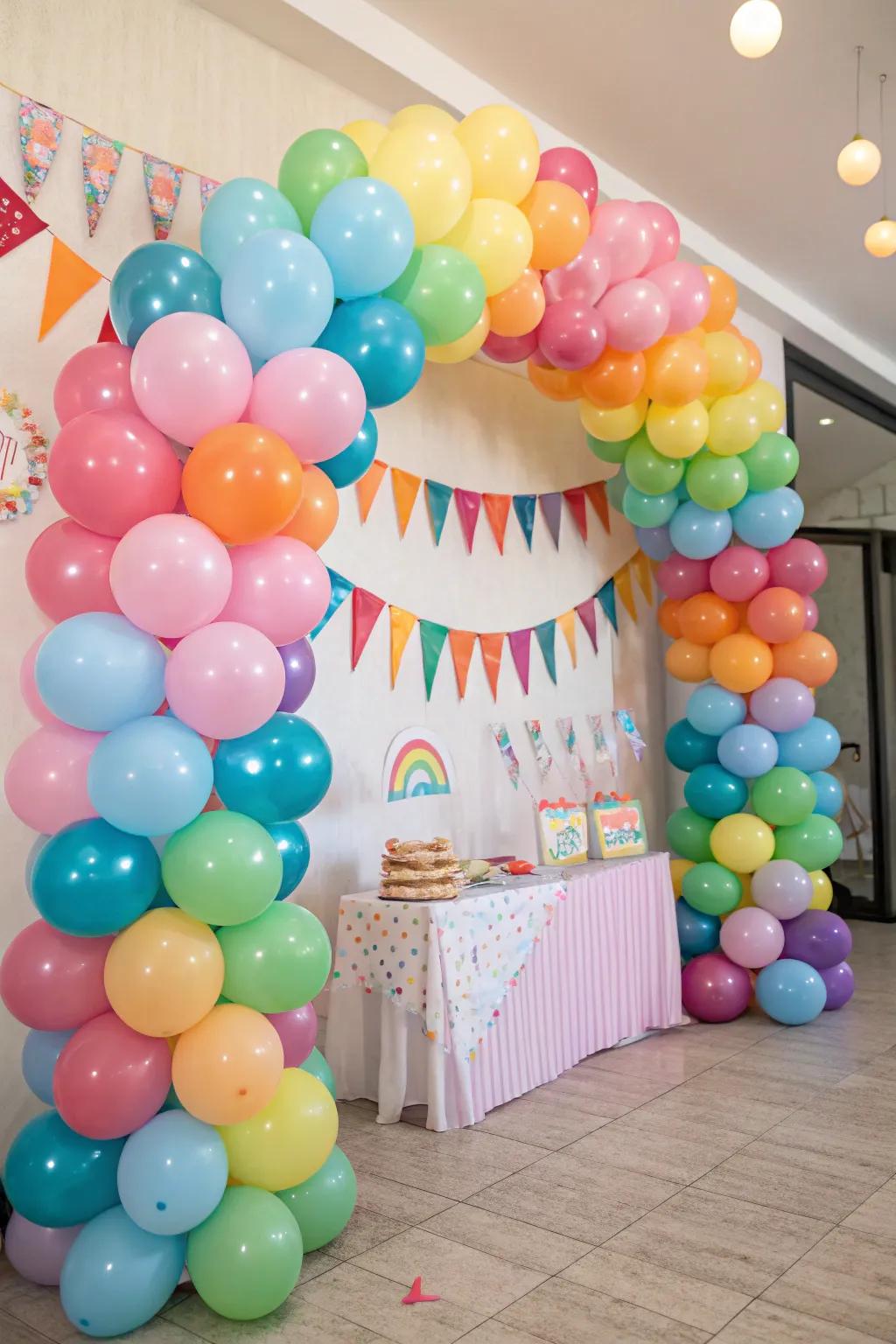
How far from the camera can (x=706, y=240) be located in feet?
15.9

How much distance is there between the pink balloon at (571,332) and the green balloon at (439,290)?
1.85 feet

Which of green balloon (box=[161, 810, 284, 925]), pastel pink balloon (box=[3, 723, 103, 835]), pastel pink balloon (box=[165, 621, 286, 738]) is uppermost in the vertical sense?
pastel pink balloon (box=[165, 621, 286, 738])

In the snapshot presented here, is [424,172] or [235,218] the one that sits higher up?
[424,172]

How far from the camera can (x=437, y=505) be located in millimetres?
3982

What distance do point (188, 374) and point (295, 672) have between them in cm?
67

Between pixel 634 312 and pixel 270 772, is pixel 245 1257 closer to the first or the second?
pixel 270 772

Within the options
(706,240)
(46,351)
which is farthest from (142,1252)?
(706,240)

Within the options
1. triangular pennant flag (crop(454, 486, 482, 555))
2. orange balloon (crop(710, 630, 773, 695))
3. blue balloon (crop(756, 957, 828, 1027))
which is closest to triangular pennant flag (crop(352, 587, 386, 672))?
triangular pennant flag (crop(454, 486, 482, 555))

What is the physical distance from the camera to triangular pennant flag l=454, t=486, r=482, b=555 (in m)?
4.12

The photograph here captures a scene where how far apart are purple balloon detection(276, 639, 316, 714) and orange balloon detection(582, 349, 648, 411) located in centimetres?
159

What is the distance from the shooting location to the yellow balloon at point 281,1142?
6.89 feet

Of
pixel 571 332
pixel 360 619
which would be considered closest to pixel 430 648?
pixel 360 619

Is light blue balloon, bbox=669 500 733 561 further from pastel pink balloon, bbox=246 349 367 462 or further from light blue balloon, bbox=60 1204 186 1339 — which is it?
light blue balloon, bbox=60 1204 186 1339

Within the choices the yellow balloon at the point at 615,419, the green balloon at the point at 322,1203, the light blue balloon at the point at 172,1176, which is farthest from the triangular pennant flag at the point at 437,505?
the light blue balloon at the point at 172,1176
